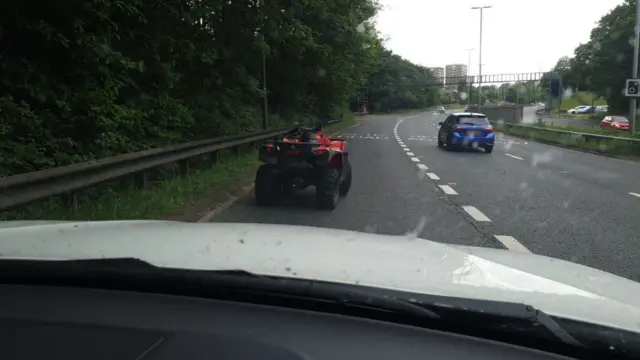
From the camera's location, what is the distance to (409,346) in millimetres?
1771

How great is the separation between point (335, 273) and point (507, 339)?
641mm

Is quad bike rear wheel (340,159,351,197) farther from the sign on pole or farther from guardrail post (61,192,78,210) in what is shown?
the sign on pole

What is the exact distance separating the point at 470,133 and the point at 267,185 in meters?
15.6

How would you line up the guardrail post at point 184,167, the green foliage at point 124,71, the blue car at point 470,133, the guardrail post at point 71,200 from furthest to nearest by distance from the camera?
the blue car at point 470,133 < the guardrail post at point 184,167 < the green foliage at point 124,71 < the guardrail post at point 71,200

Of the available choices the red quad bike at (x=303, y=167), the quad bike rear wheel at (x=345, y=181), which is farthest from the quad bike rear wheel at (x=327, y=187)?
the quad bike rear wheel at (x=345, y=181)

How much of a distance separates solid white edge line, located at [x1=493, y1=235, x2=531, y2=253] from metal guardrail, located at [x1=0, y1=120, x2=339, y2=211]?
16.4 ft

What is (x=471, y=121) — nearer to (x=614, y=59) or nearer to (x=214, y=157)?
(x=214, y=157)

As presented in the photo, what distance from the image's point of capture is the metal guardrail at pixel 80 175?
602 cm

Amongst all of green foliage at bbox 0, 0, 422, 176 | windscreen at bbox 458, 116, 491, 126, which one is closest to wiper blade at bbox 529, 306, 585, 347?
green foliage at bbox 0, 0, 422, 176

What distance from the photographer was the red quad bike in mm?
8836

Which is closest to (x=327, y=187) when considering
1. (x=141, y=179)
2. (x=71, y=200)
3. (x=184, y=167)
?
(x=141, y=179)

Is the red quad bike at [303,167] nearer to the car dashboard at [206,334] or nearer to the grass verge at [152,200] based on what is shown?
the grass verge at [152,200]

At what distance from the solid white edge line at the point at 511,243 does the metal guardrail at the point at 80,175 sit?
499 cm

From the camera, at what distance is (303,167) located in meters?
8.84
